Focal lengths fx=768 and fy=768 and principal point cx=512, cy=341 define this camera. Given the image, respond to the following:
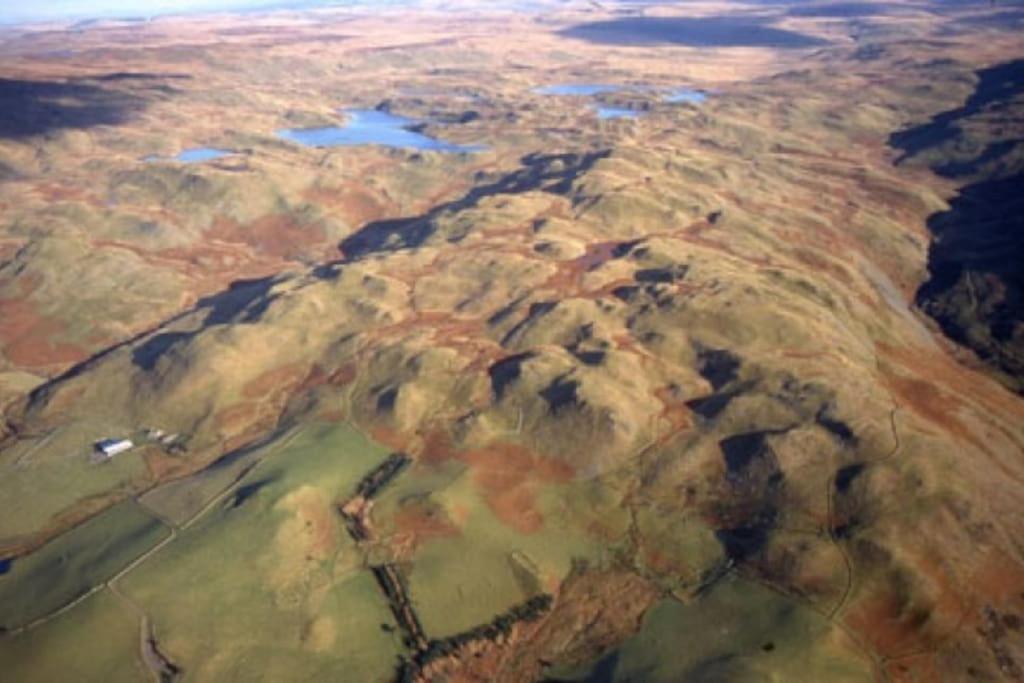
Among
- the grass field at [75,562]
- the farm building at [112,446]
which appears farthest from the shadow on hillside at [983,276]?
the farm building at [112,446]

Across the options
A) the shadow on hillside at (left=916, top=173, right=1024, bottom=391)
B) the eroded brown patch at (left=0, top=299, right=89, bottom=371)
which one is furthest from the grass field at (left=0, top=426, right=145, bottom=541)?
the shadow on hillside at (left=916, top=173, right=1024, bottom=391)

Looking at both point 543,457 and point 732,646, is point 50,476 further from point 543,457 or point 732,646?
point 732,646

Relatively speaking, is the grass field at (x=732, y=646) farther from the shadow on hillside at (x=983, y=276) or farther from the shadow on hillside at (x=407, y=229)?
the shadow on hillside at (x=407, y=229)

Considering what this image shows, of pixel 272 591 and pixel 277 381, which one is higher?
pixel 272 591

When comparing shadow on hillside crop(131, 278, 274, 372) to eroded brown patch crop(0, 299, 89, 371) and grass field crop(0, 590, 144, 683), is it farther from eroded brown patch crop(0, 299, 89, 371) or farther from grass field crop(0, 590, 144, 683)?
grass field crop(0, 590, 144, 683)

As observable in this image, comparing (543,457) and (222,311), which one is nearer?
(543,457)

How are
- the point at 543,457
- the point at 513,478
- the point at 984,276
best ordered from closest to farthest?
the point at 513,478 → the point at 543,457 → the point at 984,276

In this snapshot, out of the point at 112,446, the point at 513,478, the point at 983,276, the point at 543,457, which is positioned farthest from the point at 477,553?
the point at 983,276

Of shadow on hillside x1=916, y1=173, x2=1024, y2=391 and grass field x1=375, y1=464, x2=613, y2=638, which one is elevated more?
grass field x1=375, y1=464, x2=613, y2=638
